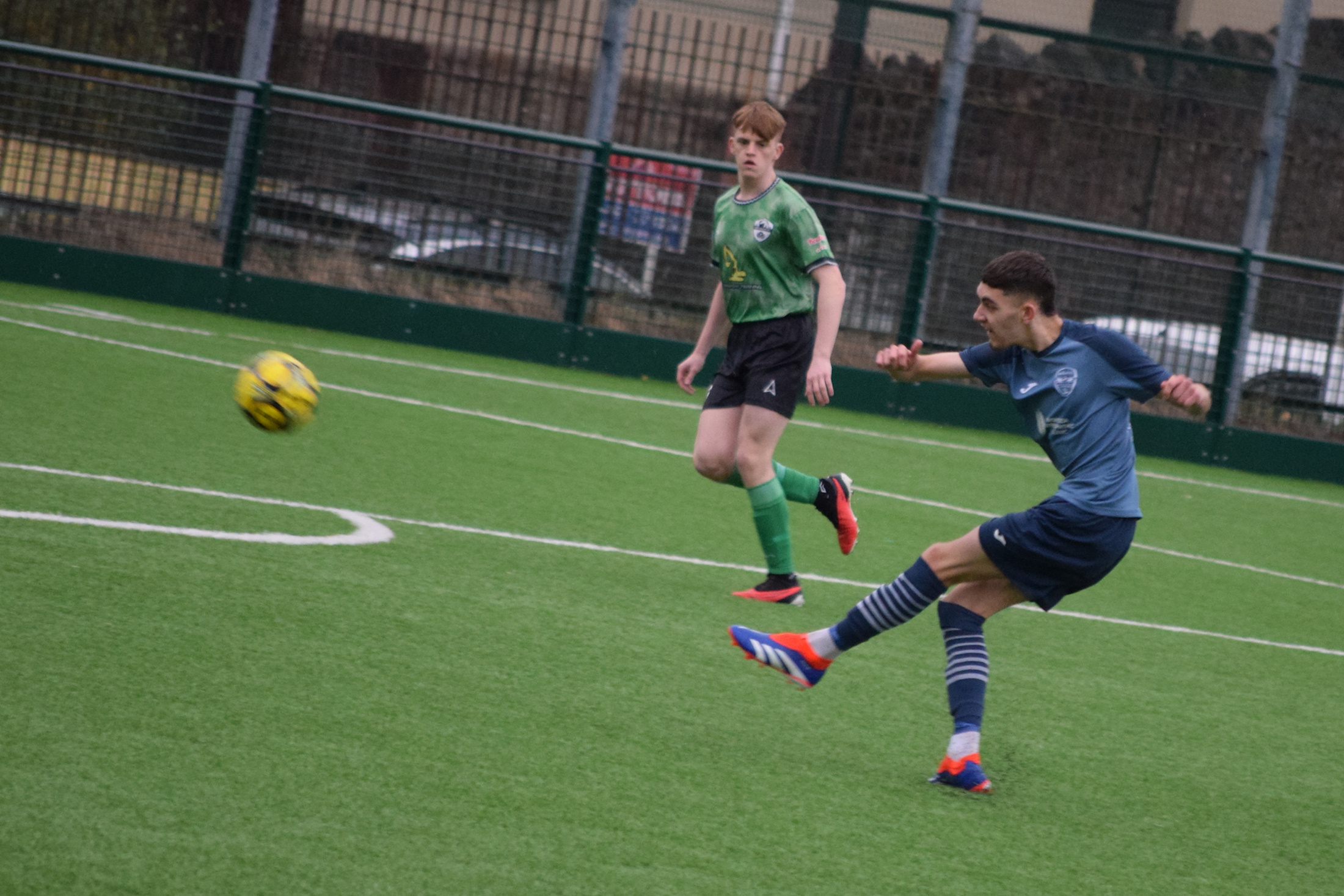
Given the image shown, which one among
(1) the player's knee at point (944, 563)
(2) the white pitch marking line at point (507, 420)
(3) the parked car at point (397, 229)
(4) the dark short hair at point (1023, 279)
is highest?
(3) the parked car at point (397, 229)

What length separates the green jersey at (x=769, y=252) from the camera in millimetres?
5926

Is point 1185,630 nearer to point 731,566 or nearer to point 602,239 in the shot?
point 731,566

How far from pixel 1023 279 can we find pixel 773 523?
211 centimetres

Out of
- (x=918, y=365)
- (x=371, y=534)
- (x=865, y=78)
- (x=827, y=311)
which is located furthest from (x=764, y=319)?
(x=865, y=78)

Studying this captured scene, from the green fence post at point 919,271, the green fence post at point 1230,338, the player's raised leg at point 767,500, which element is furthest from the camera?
the green fence post at point 1230,338

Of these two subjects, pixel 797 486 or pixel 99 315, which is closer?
pixel 797 486

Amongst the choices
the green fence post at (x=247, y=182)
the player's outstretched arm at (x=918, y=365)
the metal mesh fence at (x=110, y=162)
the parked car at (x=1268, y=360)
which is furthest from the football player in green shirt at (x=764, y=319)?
the parked car at (x=1268, y=360)

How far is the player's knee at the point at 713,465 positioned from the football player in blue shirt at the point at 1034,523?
1.78 metres

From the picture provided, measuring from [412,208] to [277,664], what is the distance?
380 inches

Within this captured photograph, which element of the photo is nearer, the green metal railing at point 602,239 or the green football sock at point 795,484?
the green football sock at point 795,484

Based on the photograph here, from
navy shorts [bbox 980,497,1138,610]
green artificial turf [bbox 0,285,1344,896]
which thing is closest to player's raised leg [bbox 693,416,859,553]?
green artificial turf [bbox 0,285,1344,896]

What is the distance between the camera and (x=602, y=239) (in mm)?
13430

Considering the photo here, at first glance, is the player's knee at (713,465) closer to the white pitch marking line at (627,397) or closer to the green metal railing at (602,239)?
the white pitch marking line at (627,397)

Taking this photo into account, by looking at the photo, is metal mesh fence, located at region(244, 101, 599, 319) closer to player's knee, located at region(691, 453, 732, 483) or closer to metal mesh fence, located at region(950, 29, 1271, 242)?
metal mesh fence, located at region(950, 29, 1271, 242)
